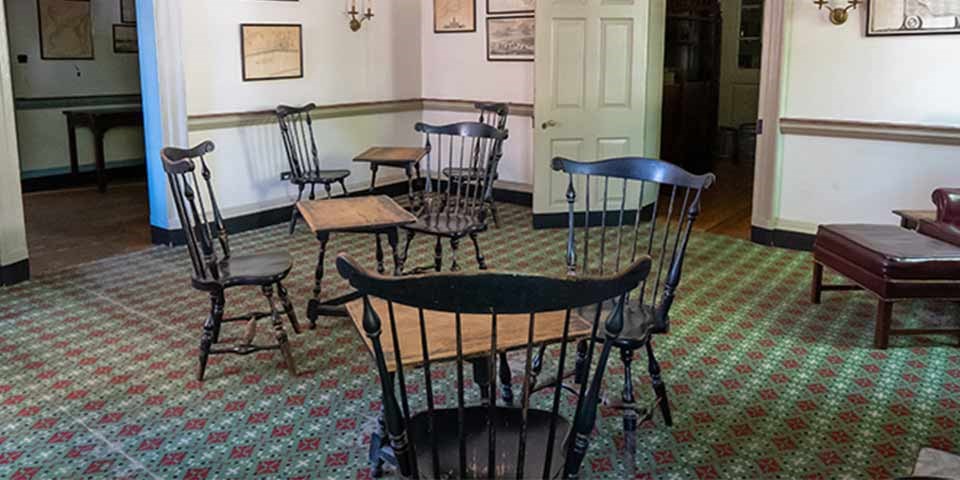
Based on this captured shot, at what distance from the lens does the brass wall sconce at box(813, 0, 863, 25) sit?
17.1 feet

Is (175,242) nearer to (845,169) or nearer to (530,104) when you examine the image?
(530,104)

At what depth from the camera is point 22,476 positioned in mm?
2771

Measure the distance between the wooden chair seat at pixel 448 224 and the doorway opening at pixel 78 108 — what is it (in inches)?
138

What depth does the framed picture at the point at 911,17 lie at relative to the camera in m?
4.91

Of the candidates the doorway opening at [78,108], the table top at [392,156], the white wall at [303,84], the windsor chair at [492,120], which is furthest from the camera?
the doorway opening at [78,108]

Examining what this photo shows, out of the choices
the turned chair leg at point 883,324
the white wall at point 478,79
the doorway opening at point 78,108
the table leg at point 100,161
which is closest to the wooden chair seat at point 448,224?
the turned chair leg at point 883,324

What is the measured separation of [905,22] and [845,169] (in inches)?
38.9

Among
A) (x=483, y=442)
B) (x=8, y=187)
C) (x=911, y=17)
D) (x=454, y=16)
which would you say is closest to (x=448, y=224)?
(x=483, y=442)

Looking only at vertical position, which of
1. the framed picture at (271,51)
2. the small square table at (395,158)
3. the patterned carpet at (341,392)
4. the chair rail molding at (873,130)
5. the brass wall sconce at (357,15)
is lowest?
the patterned carpet at (341,392)

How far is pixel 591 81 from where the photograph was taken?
625 cm

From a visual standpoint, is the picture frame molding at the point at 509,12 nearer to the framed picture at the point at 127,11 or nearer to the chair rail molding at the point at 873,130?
the chair rail molding at the point at 873,130

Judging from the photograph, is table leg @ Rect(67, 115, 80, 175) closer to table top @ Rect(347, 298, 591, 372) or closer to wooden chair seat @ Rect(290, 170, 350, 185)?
wooden chair seat @ Rect(290, 170, 350, 185)

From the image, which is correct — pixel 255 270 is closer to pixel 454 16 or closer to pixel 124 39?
pixel 454 16

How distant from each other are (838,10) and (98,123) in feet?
22.0
